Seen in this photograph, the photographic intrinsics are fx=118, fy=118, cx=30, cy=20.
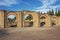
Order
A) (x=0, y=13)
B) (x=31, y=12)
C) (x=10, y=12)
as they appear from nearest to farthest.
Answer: (x=0, y=13)
(x=10, y=12)
(x=31, y=12)

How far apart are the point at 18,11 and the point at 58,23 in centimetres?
1805

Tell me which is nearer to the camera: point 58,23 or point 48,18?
point 48,18

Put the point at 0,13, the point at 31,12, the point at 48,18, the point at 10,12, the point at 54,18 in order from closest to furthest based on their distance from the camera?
the point at 0,13, the point at 10,12, the point at 31,12, the point at 48,18, the point at 54,18

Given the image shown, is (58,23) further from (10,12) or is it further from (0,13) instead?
(0,13)

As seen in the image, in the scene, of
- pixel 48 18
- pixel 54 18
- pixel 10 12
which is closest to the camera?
pixel 10 12

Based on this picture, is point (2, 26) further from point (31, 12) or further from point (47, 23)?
point (47, 23)

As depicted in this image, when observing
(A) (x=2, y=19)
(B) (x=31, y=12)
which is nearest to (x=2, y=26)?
(A) (x=2, y=19)

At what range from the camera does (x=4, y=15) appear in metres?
24.3

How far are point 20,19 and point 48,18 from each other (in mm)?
9626

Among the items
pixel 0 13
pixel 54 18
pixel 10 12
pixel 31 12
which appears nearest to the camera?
pixel 0 13

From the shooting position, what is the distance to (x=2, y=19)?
78.7ft

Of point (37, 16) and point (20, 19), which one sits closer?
point (20, 19)

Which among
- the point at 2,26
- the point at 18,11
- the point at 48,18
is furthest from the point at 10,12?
the point at 48,18

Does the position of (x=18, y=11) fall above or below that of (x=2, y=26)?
above
